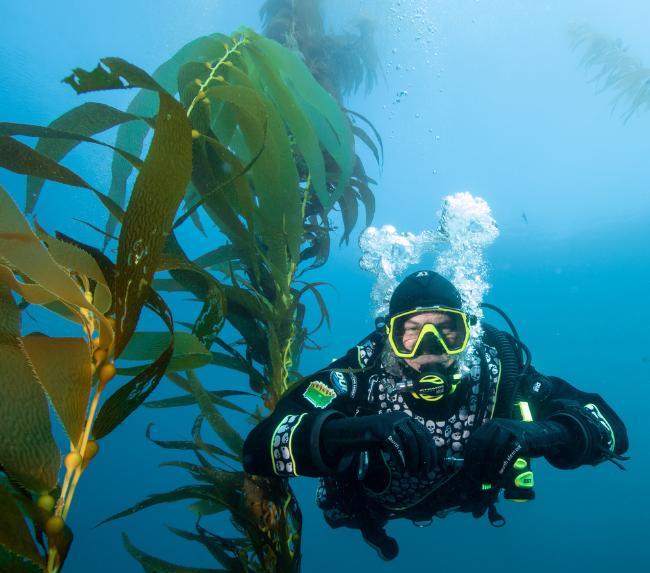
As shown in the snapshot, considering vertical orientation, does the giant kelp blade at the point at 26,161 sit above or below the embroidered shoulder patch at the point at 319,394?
below

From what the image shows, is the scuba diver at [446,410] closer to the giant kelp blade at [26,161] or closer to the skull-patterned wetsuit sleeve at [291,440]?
the skull-patterned wetsuit sleeve at [291,440]

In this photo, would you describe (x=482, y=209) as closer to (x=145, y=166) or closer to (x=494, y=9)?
(x=145, y=166)

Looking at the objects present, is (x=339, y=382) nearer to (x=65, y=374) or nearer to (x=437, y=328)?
(x=437, y=328)

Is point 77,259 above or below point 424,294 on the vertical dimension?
below

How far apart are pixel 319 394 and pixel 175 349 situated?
4.67 ft

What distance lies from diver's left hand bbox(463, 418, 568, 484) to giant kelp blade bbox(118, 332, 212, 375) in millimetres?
1743

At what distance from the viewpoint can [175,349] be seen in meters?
1.06

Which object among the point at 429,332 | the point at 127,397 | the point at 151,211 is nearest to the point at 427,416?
the point at 429,332

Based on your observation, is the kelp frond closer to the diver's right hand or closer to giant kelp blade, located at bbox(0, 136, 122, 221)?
the diver's right hand

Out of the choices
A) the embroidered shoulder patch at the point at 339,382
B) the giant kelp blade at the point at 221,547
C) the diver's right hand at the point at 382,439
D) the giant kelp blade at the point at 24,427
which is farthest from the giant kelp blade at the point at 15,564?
the embroidered shoulder patch at the point at 339,382

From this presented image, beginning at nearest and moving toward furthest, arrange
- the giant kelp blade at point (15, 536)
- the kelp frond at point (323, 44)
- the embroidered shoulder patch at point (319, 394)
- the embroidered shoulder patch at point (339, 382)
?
the giant kelp blade at point (15, 536) < the embroidered shoulder patch at point (319, 394) < the embroidered shoulder patch at point (339, 382) < the kelp frond at point (323, 44)

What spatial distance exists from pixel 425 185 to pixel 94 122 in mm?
55441

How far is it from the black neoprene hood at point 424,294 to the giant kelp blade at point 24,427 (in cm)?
279

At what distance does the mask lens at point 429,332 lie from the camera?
10.2 ft
